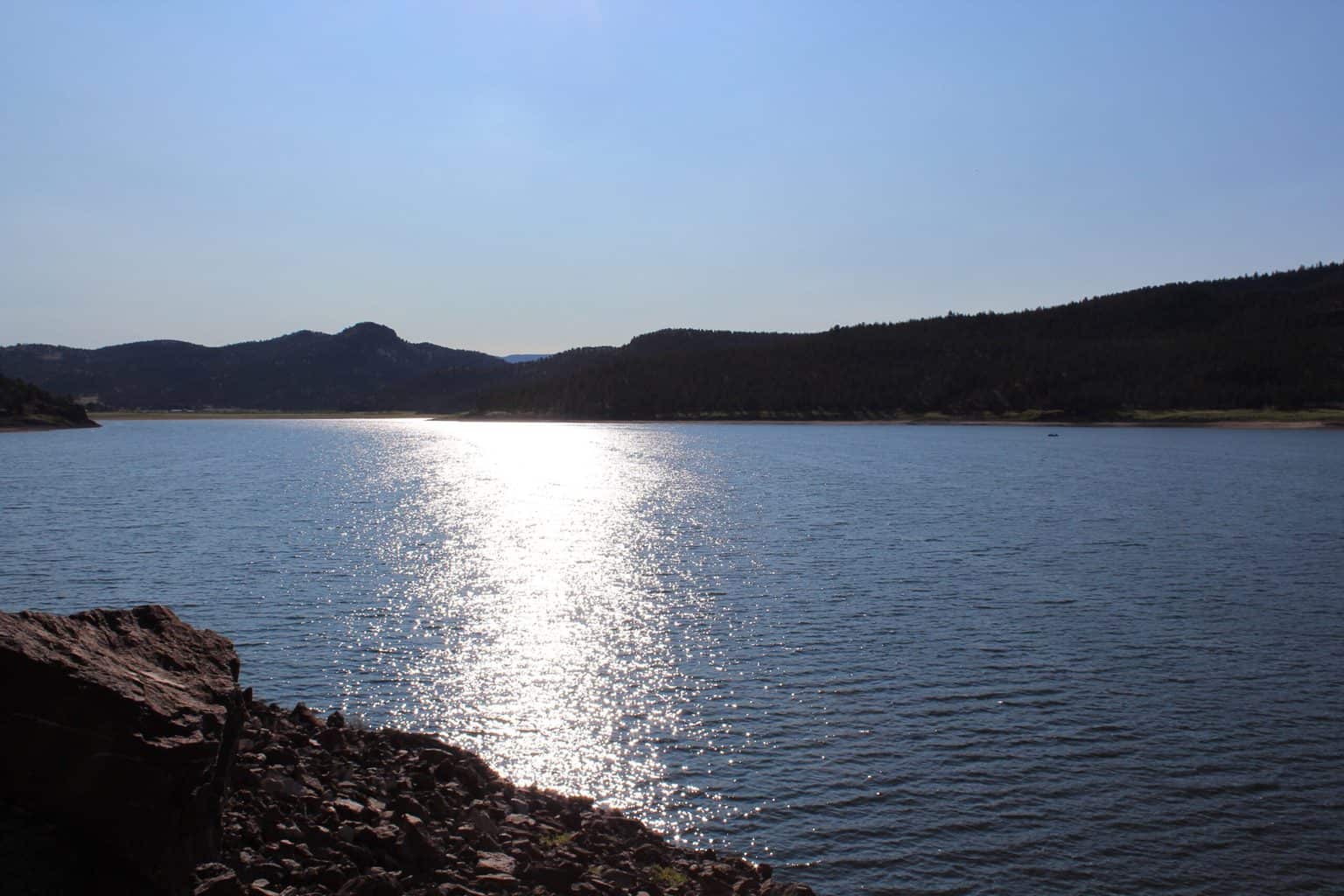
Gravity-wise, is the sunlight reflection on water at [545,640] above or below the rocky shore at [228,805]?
below

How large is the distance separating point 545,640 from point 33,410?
18111cm

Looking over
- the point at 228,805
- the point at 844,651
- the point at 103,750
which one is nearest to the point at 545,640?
the point at 844,651

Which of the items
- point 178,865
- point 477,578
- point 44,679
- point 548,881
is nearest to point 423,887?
point 548,881

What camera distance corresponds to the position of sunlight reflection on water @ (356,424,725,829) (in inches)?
684

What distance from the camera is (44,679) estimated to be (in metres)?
8.27

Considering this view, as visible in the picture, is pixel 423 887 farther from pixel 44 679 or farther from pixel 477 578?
pixel 477 578

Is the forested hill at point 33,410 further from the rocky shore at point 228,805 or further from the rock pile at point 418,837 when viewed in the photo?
the rock pile at point 418,837

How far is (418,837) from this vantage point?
11430mm

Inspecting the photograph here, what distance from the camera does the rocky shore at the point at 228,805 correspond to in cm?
825

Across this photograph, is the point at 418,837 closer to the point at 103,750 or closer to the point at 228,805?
the point at 228,805

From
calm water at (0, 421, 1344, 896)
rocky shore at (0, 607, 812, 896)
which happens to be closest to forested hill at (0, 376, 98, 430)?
calm water at (0, 421, 1344, 896)

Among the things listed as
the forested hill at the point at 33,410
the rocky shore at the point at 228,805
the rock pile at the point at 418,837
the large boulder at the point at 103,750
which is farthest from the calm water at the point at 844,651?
the forested hill at the point at 33,410

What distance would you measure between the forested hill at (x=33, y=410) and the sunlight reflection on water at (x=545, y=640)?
140998 mm

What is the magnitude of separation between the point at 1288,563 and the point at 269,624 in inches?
1440
